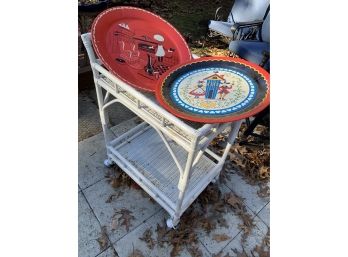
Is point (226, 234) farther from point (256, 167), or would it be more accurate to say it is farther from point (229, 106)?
point (229, 106)

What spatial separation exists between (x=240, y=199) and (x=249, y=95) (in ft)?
5.65

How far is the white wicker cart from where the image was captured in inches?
86.0

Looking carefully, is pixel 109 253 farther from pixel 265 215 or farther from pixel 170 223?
pixel 265 215

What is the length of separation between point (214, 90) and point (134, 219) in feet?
5.72

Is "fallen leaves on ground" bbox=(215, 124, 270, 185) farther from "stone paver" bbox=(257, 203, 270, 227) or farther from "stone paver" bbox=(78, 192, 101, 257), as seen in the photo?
"stone paver" bbox=(78, 192, 101, 257)

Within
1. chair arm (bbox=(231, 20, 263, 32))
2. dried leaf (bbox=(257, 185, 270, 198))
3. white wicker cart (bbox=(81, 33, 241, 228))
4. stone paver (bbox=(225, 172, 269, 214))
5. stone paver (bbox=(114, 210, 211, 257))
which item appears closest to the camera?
white wicker cart (bbox=(81, 33, 241, 228))

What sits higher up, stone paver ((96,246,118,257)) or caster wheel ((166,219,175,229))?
caster wheel ((166,219,175,229))

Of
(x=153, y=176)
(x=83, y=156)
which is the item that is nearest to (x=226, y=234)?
(x=153, y=176)

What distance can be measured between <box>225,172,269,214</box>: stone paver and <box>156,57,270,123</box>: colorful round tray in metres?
1.70

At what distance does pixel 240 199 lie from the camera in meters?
3.28

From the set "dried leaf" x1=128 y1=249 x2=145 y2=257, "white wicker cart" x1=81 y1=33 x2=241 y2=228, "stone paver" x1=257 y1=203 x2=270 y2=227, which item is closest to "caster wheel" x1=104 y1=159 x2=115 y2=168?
"white wicker cart" x1=81 y1=33 x2=241 y2=228

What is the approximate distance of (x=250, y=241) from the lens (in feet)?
9.60

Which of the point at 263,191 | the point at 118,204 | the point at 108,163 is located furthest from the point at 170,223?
the point at 263,191

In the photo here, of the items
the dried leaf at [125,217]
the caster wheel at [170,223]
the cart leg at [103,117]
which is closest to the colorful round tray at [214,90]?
the cart leg at [103,117]
